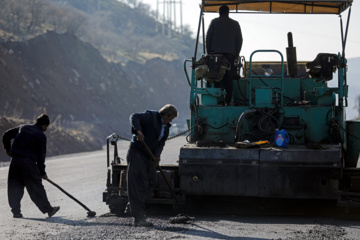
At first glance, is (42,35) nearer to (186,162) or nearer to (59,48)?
(59,48)

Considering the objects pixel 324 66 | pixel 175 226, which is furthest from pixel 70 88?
pixel 175 226

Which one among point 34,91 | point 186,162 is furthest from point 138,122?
point 34,91

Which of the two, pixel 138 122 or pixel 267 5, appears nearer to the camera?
pixel 138 122

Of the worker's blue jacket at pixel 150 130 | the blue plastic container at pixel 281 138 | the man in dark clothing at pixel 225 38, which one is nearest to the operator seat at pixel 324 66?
the man in dark clothing at pixel 225 38

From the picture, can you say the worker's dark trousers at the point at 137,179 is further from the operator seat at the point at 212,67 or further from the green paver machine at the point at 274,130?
the operator seat at the point at 212,67

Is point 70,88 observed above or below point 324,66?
below

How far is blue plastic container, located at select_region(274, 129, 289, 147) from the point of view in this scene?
978 centimetres

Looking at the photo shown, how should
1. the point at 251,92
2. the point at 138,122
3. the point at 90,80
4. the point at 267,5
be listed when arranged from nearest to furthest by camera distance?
the point at 138,122 → the point at 251,92 → the point at 267,5 → the point at 90,80

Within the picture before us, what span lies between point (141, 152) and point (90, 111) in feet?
146

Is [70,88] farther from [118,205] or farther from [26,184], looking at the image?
[118,205]

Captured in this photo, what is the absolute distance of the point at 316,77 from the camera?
36.5ft

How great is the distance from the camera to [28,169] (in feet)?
33.6

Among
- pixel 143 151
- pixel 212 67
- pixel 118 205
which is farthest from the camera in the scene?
pixel 212 67

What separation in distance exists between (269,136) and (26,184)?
3.73 m
